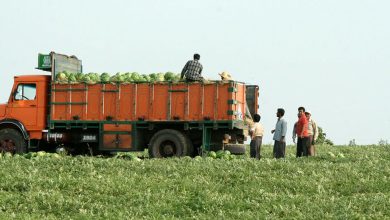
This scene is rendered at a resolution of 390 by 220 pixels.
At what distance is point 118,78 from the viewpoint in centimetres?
2506

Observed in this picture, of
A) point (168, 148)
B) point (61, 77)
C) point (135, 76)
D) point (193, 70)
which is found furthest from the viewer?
point (61, 77)

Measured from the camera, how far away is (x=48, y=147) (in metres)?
27.1

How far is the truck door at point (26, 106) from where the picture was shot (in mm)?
26109

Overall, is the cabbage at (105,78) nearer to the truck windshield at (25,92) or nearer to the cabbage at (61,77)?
the cabbage at (61,77)

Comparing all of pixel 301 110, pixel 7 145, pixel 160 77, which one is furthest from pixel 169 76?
pixel 7 145

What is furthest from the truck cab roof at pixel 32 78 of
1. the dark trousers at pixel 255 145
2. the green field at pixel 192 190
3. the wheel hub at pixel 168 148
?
the dark trousers at pixel 255 145

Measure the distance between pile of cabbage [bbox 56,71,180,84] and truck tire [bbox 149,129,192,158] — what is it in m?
1.92

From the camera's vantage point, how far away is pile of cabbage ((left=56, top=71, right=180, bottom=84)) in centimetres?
2467

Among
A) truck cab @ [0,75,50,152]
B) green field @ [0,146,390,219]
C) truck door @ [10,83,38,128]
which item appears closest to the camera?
green field @ [0,146,390,219]

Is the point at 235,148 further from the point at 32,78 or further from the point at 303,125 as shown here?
the point at 32,78

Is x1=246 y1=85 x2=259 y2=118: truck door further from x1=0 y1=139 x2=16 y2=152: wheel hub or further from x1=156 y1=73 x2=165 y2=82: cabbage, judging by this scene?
x1=0 y1=139 x2=16 y2=152: wheel hub

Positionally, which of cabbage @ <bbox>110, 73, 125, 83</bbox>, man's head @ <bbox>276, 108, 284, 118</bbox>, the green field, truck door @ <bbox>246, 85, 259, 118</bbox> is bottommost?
the green field

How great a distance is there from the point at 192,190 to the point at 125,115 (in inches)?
423

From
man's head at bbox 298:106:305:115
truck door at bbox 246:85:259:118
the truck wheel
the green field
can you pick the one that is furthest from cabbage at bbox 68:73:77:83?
man's head at bbox 298:106:305:115
